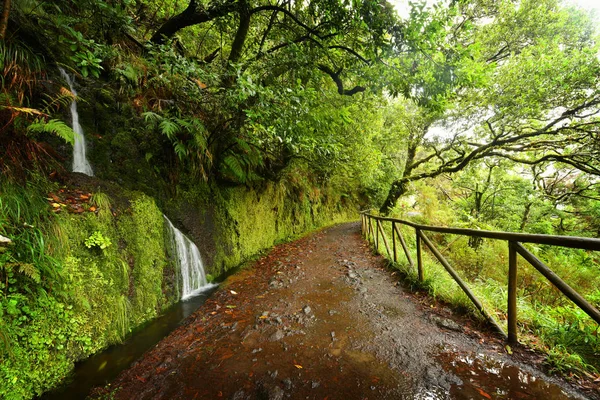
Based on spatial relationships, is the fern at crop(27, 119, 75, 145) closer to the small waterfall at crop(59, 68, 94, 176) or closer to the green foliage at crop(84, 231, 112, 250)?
Result: the small waterfall at crop(59, 68, 94, 176)

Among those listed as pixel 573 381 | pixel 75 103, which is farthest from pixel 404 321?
pixel 75 103

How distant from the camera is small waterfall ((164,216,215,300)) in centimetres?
457

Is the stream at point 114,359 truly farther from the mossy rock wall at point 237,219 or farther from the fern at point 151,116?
the fern at point 151,116

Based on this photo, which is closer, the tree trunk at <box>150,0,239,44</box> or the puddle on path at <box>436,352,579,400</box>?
the puddle on path at <box>436,352,579,400</box>

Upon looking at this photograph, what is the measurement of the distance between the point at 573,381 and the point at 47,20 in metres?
8.00

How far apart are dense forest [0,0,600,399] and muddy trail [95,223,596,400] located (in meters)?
0.52

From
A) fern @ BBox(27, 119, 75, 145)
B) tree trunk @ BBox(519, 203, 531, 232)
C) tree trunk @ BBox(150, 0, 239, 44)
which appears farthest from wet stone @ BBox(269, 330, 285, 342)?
tree trunk @ BBox(519, 203, 531, 232)

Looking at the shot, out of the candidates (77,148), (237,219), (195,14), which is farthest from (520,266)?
(77,148)

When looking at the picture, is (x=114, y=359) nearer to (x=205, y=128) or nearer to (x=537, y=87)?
(x=205, y=128)

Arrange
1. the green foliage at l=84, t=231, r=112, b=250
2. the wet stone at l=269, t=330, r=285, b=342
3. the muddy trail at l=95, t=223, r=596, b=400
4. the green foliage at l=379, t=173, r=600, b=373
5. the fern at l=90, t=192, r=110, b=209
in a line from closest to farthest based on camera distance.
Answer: the muddy trail at l=95, t=223, r=596, b=400
the green foliage at l=379, t=173, r=600, b=373
the wet stone at l=269, t=330, r=285, b=342
the green foliage at l=84, t=231, r=112, b=250
the fern at l=90, t=192, r=110, b=209

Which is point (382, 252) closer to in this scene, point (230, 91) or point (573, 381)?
point (573, 381)

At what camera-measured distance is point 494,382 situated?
77.4 inches

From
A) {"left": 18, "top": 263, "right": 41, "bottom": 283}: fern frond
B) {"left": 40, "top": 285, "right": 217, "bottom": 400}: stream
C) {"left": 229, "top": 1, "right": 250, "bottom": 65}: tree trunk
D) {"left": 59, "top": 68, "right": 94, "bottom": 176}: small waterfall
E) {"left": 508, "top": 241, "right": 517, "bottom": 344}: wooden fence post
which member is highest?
{"left": 229, "top": 1, "right": 250, "bottom": 65}: tree trunk

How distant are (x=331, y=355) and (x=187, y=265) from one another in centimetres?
350
